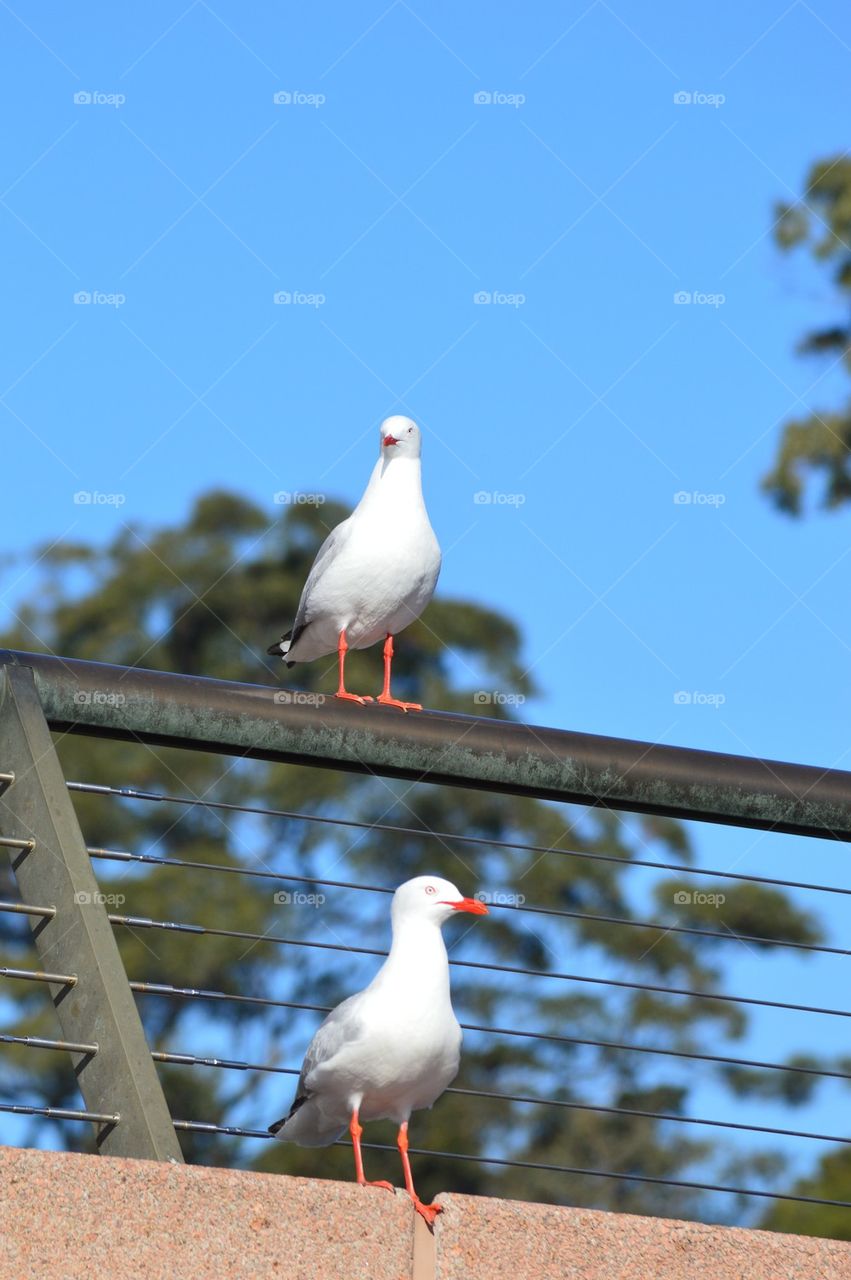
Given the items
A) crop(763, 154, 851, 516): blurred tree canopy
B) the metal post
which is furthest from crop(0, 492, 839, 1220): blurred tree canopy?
the metal post

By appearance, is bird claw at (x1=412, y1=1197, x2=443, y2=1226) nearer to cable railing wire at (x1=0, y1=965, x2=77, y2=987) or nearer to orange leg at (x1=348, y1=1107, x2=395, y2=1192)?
orange leg at (x1=348, y1=1107, x2=395, y2=1192)

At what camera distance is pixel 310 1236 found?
2635 mm

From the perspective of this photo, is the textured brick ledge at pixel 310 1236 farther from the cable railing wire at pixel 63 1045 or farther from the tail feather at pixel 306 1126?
the tail feather at pixel 306 1126

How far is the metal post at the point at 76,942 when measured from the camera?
2844 mm

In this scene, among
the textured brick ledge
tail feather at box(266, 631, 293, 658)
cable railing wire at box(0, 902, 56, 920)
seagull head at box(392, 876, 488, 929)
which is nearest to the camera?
the textured brick ledge

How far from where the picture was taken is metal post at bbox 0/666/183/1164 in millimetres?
2844

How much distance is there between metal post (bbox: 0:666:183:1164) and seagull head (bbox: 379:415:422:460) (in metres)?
2.78

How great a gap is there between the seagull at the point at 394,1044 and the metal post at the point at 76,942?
52 cm

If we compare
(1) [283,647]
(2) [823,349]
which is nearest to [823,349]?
(2) [823,349]

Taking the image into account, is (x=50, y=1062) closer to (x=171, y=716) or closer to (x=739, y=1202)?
(x=739, y=1202)

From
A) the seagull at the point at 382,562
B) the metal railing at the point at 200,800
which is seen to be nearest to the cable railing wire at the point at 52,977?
the metal railing at the point at 200,800

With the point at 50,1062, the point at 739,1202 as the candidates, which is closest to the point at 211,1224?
the point at 50,1062

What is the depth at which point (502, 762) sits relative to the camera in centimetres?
349

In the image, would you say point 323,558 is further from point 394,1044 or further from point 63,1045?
point 63,1045
